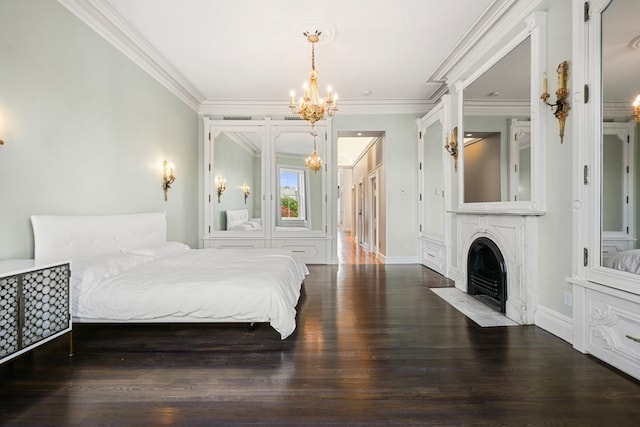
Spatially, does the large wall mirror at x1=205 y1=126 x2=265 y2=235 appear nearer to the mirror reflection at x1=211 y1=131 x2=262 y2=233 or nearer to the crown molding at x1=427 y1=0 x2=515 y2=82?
the mirror reflection at x1=211 y1=131 x2=262 y2=233

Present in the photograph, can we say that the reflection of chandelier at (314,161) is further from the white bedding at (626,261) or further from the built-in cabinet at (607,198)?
the white bedding at (626,261)

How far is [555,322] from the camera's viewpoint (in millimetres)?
2518

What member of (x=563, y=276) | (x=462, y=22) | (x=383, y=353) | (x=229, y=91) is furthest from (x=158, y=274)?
(x=462, y=22)

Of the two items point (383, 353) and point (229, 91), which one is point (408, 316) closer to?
point (383, 353)

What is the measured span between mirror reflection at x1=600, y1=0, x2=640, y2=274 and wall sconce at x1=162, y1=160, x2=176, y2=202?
494 cm

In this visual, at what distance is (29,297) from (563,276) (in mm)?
3954

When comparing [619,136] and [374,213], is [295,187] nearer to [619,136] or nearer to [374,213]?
[374,213]

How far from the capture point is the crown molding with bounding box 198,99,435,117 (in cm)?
566

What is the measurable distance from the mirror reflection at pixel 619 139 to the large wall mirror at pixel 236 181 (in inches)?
190

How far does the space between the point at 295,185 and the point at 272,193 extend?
475 millimetres

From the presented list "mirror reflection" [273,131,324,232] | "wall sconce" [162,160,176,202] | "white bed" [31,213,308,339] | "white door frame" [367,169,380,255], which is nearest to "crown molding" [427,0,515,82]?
"mirror reflection" [273,131,324,232]

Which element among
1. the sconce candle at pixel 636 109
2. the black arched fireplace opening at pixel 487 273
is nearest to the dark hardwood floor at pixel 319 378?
the black arched fireplace opening at pixel 487 273

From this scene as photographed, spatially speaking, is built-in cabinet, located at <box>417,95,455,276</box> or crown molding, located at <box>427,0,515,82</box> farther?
built-in cabinet, located at <box>417,95,455,276</box>

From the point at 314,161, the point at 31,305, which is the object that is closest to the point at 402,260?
the point at 314,161
